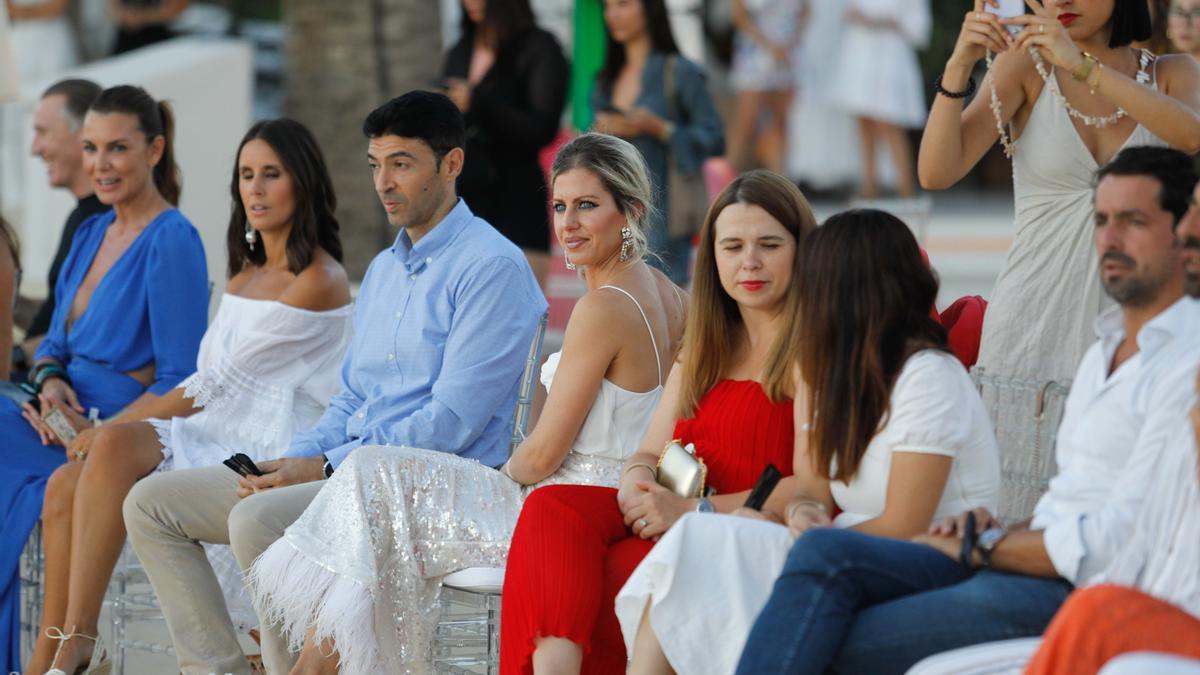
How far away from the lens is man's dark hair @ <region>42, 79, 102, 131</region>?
6309mm

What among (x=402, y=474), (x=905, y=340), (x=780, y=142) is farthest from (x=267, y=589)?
(x=780, y=142)

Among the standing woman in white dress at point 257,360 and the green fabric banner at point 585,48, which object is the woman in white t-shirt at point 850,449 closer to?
the standing woman in white dress at point 257,360

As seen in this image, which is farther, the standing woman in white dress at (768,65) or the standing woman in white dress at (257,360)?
the standing woman in white dress at (768,65)

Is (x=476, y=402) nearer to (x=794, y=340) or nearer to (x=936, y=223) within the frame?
(x=794, y=340)

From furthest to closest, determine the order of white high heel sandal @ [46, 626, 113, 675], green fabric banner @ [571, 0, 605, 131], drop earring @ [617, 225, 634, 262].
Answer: green fabric banner @ [571, 0, 605, 131] → white high heel sandal @ [46, 626, 113, 675] → drop earring @ [617, 225, 634, 262]

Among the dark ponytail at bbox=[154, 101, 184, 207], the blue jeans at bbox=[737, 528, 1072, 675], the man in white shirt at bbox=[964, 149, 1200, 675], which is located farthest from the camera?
the dark ponytail at bbox=[154, 101, 184, 207]

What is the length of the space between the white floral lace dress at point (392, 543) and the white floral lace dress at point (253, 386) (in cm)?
85

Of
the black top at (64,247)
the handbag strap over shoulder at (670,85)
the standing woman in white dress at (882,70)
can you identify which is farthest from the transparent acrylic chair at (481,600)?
the standing woman in white dress at (882,70)

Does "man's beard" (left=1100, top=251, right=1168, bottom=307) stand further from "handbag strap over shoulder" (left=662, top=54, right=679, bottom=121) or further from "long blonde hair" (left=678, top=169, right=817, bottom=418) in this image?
"handbag strap over shoulder" (left=662, top=54, right=679, bottom=121)

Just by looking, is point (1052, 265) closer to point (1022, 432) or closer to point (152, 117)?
point (1022, 432)

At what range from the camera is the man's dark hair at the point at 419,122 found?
4.71m

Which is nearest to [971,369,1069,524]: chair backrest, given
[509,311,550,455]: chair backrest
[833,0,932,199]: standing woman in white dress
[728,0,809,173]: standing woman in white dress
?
[509,311,550,455]: chair backrest

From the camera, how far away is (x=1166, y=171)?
3.24m

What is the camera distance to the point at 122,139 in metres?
5.61
